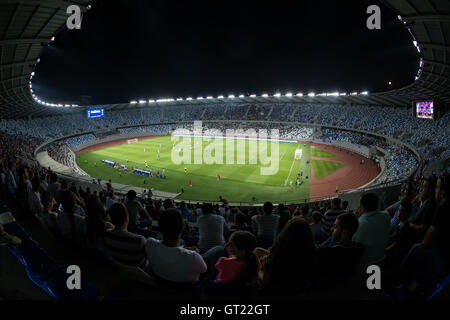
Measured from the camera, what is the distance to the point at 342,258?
3.72m

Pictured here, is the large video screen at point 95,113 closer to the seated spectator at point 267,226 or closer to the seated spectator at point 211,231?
the seated spectator at point 267,226

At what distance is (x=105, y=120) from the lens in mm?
74312

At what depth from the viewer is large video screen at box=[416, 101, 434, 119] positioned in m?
37.6

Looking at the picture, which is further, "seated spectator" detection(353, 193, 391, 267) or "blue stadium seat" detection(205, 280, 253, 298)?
"seated spectator" detection(353, 193, 391, 267)

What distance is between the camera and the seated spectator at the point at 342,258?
3.64 meters

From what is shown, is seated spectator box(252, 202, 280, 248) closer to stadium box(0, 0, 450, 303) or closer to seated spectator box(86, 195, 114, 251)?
stadium box(0, 0, 450, 303)

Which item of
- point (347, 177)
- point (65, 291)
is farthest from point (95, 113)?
point (65, 291)

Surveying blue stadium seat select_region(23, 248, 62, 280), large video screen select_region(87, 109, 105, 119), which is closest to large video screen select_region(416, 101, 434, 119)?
blue stadium seat select_region(23, 248, 62, 280)

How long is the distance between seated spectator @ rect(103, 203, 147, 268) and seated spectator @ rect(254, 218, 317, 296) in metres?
1.87

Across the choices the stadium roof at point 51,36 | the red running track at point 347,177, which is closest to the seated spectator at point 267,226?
the stadium roof at point 51,36

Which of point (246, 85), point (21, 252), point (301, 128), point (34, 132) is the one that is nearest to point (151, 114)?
point (246, 85)

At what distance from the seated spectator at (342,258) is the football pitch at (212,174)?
2412cm
